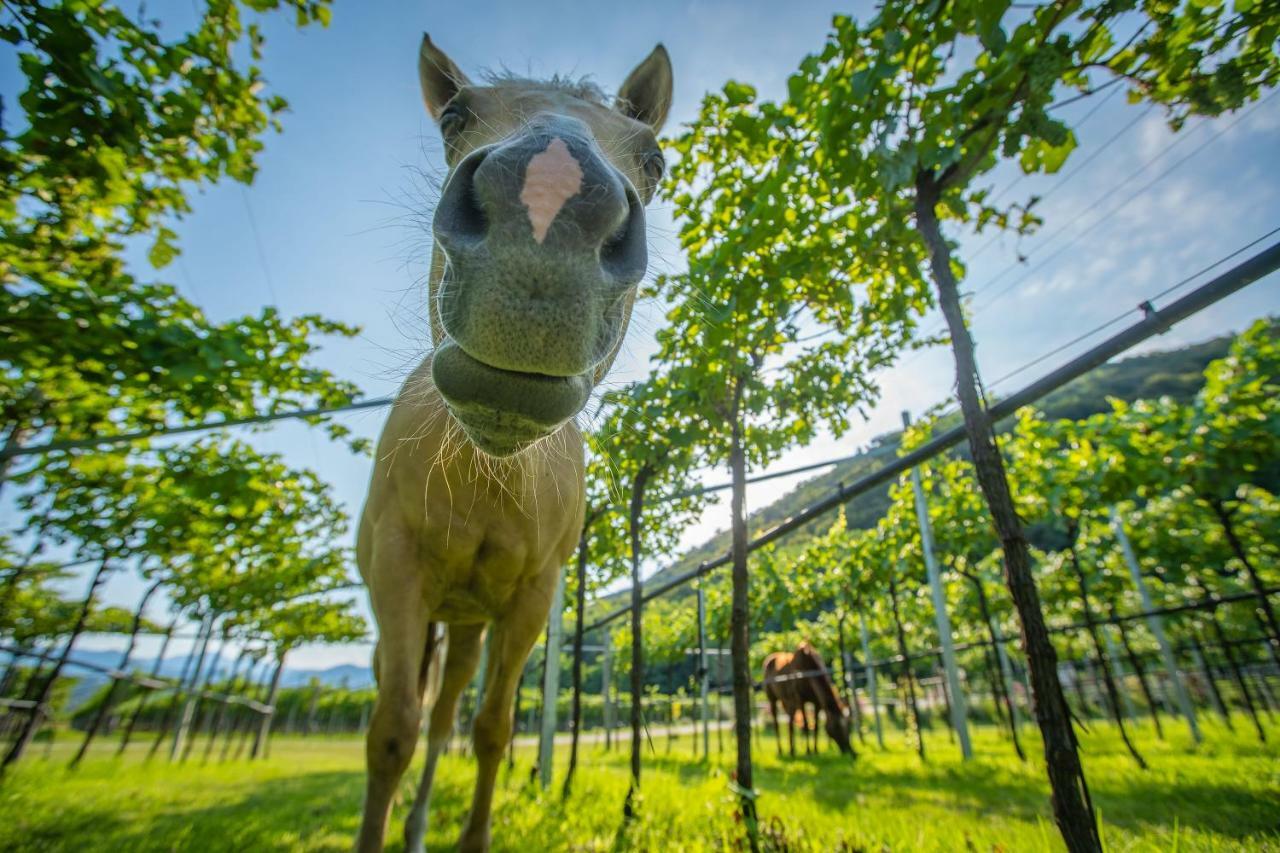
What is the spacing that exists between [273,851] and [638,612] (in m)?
3.46

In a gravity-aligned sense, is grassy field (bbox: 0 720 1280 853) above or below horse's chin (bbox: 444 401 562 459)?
below

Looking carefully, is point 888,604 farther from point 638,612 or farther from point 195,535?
point 195,535

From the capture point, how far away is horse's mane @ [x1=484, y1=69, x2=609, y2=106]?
2.32 metres

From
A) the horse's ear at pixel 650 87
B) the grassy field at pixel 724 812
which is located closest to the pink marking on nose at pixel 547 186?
the horse's ear at pixel 650 87

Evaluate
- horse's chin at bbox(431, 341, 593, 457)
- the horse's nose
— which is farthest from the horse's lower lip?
the horse's nose

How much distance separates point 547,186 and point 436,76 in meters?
2.39

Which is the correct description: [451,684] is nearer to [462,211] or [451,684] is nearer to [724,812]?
[724,812]

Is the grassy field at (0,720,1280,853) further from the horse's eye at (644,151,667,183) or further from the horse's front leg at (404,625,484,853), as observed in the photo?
the horse's eye at (644,151,667,183)

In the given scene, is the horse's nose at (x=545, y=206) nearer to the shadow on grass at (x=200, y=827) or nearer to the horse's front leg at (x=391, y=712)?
the horse's front leg at (x=391, y=712)

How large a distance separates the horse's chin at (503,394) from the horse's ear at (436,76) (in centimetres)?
212

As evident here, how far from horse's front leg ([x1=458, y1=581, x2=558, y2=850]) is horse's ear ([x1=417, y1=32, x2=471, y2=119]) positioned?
9.53 ft

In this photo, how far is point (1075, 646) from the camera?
27.8m

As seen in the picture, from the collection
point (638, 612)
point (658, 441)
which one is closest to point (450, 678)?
point (638, 612)

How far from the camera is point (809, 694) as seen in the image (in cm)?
1566
